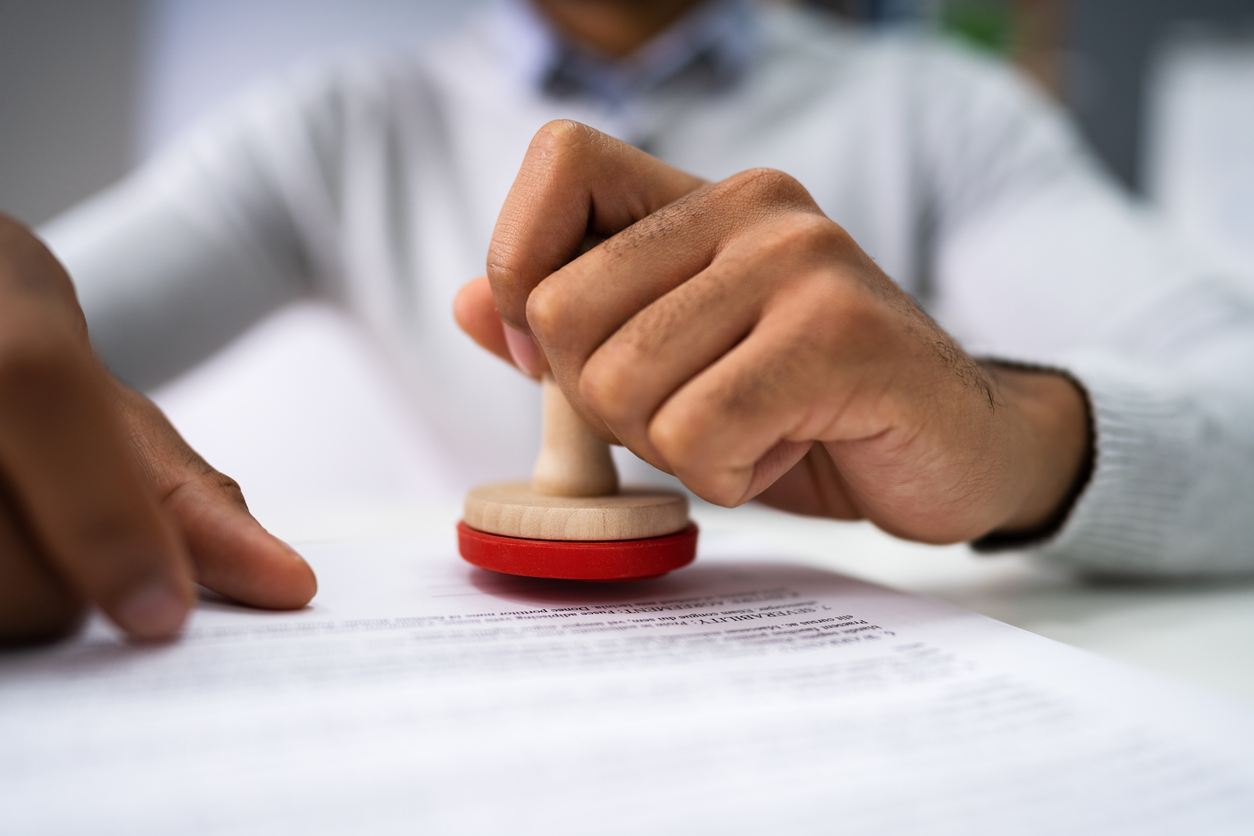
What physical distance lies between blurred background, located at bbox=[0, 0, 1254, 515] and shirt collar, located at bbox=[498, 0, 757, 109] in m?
0.22

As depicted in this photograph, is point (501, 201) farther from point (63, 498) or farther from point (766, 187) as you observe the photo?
point (63, 498)

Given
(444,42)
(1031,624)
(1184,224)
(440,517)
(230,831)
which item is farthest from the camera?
(1184,224)

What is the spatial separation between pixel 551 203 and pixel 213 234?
0.82m

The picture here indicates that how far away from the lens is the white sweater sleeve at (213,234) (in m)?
0.84

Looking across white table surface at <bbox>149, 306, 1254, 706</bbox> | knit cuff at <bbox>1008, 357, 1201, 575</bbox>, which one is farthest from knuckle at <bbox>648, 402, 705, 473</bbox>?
knit cuff at <bbox>1008, 357, 1201, 575</bbox>

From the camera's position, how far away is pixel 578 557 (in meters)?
0.37

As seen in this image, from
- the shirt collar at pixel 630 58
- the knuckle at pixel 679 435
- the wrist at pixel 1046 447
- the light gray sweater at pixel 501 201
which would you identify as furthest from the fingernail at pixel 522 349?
the shirt collar at pixel 630 58

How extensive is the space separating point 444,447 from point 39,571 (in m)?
0.82

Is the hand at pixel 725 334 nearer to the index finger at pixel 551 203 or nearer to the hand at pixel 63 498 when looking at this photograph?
the index finger at pixel 551 203

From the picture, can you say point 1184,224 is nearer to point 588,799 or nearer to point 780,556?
point 780,556

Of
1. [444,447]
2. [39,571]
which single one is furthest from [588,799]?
[444,447]

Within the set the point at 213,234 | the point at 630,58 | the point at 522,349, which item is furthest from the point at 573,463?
the point at 630,58

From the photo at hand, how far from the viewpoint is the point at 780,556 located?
517 mm

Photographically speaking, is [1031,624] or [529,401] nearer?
[1031,624]
